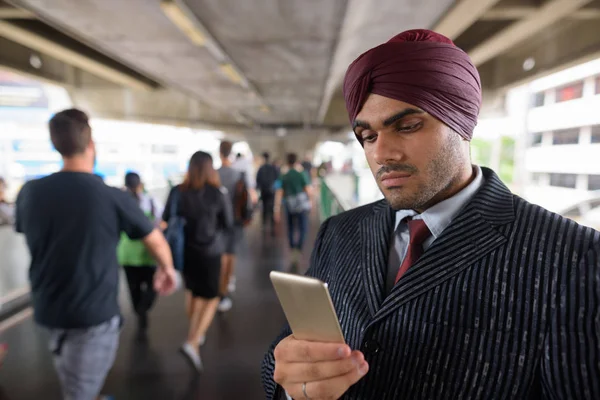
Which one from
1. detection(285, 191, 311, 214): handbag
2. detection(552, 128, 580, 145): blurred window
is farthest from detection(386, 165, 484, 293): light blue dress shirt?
detection(285, 191, 311, 214): handbag

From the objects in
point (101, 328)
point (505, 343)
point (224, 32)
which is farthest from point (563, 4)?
point (101, 328)

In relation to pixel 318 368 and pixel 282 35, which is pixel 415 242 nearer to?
pixel 318 368

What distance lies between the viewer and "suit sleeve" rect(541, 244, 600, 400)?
634 millimetres

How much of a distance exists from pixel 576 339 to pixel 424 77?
58cm

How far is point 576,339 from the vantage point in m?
0.65

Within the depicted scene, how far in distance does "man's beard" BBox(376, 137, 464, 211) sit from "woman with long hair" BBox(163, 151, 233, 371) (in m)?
2.47

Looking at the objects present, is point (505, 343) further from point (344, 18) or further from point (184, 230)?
point (344, 18)

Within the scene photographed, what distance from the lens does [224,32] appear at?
4.80 m

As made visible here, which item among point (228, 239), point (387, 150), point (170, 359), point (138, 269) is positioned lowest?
point (170, 359)

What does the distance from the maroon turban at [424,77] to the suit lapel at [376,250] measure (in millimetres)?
314

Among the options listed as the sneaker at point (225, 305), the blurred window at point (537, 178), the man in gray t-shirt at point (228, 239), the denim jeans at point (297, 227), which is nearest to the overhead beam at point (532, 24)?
the blurred window at point (537, 178)

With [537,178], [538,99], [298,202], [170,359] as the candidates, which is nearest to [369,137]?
[537,178]

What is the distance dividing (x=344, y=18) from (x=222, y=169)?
7.19ft

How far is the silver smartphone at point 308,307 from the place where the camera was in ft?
2.06
